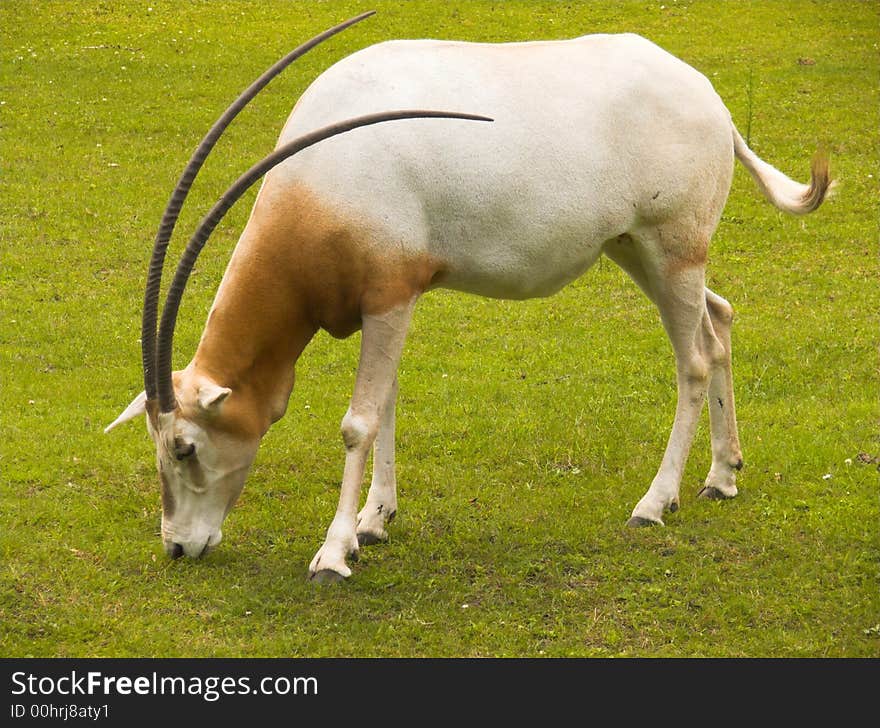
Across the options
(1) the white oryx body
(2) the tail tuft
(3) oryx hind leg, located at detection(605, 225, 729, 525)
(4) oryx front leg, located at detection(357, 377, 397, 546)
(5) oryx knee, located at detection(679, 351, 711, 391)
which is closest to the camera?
(1) the white oryx body

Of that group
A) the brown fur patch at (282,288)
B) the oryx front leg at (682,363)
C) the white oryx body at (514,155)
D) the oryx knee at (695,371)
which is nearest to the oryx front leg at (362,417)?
the brown fur patch at (282,288)

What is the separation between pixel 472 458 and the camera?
812 centimetres

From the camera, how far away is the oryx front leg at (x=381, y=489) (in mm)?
6895

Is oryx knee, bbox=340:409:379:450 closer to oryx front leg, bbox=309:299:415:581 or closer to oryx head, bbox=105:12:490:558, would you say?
oryx front leg, bbox=309:299:415:581

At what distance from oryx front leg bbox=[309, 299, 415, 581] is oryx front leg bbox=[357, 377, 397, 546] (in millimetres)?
471

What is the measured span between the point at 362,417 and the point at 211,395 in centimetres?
78

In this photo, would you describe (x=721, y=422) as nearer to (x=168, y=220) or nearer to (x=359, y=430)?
(x=359, y=430)

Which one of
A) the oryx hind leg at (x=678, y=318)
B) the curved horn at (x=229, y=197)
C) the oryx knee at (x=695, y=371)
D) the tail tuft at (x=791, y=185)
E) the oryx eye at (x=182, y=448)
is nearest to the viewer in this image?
the curved horn at (x=229, y=197)

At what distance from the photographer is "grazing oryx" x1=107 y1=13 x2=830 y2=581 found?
591cm

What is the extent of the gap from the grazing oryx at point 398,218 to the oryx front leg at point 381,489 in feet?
0.11

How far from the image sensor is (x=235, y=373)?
19.8 feet

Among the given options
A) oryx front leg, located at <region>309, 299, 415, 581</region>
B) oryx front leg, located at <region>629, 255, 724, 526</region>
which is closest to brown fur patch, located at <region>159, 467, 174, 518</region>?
oryx front leg, located at <region>309, 299, 415, 581</region>

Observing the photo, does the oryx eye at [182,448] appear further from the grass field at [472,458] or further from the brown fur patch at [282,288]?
the grass field at [472,458]

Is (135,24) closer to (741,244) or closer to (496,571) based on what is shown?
(741,244)
